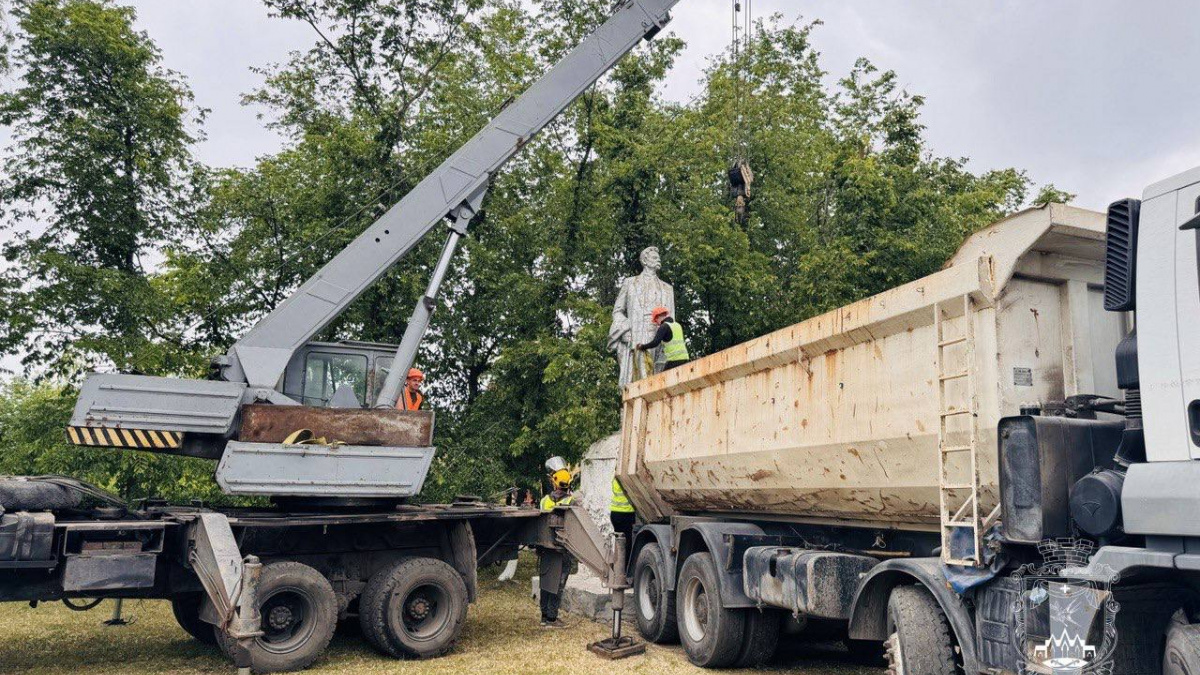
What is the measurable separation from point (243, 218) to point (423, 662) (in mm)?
11902

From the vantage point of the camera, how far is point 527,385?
1795 centimetres

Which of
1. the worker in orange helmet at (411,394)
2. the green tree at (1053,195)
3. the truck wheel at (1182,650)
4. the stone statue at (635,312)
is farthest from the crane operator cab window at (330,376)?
the green tree at (1053,195)

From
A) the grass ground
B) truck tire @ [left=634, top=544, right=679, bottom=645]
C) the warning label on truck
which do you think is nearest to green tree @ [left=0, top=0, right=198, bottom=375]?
the grass ground

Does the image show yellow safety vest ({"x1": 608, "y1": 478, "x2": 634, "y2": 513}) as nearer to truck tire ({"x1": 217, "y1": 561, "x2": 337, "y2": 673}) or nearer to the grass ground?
the grass ground

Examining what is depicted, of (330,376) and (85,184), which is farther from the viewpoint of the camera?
(85,184)

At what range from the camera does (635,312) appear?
526 inches

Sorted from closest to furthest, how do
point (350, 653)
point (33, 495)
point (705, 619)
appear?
point (33, 495) → point (705, 619) → point (350, 653)

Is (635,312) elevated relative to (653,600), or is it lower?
elevated

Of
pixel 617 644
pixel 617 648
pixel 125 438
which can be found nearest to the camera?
pixel 125 438

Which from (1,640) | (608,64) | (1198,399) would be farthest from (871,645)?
(1,640)

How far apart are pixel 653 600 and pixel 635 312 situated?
4.89 meters

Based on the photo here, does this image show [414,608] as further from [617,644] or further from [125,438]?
[125,438]

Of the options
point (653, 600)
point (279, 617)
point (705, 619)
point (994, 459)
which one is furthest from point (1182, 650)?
point (279, 617)

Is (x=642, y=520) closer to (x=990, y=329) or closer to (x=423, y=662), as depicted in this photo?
(x=423, y=662)
